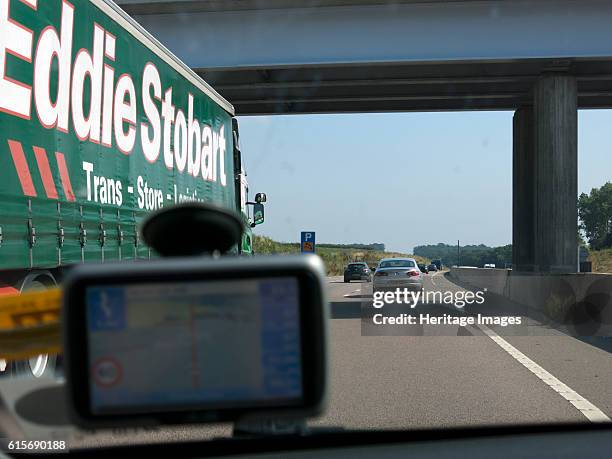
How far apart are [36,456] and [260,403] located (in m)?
2.24

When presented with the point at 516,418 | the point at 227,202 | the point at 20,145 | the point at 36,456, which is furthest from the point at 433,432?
the point at 227,202

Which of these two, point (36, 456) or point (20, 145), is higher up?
point (20, 145)

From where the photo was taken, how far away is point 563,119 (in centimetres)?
3050

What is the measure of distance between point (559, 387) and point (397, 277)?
68.4 ft

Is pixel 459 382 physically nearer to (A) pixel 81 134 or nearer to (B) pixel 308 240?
(A) pixel 81 134

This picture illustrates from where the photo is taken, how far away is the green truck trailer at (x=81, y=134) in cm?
704

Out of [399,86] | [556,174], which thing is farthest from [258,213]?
[399,86]

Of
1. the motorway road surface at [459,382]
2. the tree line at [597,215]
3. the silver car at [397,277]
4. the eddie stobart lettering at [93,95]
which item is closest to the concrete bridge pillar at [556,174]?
the silver car at [397,277]

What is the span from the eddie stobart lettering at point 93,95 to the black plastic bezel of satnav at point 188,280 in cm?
589

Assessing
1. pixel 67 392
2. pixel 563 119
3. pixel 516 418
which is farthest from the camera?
pixel 563 119

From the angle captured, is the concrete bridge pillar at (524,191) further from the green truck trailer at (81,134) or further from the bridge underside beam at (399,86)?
the green truck trailer at (81,134)

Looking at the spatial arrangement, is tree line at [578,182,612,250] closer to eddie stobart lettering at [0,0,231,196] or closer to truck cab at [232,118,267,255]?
truck cab at [232,118,267,255]

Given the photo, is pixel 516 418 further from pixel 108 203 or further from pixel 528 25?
pixel 528 25

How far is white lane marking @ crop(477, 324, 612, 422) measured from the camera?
803 centimetres
